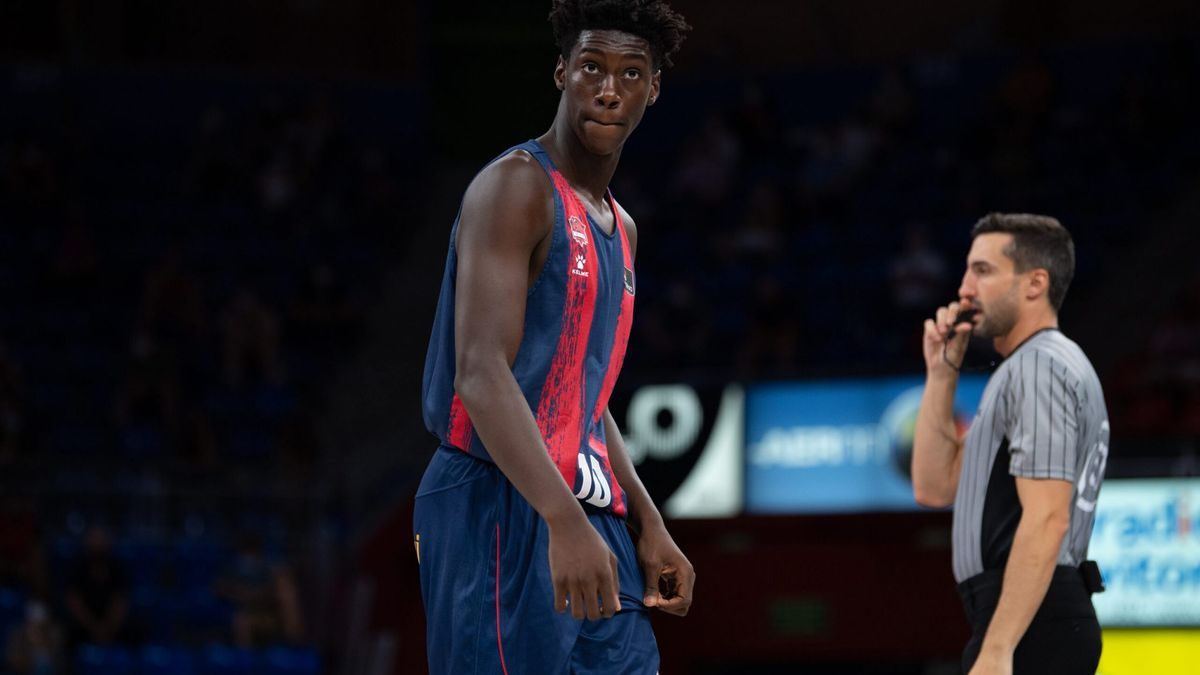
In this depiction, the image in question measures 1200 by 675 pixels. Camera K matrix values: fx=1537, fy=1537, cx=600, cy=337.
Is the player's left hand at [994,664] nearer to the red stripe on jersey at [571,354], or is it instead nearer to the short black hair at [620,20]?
the red stripe on jersey at [571,354]

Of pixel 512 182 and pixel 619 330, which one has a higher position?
pixel 512 182

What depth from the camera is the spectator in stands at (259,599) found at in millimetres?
11172

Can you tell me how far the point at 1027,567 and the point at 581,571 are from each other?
1.56m

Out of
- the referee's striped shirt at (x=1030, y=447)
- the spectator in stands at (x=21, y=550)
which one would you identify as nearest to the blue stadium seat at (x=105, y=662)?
the spectator in stands at (x=21, y=550)

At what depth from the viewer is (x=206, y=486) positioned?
13.0 metres

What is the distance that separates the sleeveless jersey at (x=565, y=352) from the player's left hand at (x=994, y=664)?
119cm

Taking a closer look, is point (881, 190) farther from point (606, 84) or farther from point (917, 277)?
point (606, 84)

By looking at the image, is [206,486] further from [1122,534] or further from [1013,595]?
[1013,595]

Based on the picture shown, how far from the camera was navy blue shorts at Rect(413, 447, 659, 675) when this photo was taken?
8.59 feet

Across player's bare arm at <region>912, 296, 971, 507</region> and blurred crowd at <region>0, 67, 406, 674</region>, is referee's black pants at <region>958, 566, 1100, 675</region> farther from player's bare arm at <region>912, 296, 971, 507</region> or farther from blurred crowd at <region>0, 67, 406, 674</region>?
blurred crowd at <region>0, 67, 406, 674</region>

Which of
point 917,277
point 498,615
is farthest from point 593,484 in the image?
point 917,277

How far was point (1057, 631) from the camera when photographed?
12.1ft

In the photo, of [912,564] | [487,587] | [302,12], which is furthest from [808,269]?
[487,587]

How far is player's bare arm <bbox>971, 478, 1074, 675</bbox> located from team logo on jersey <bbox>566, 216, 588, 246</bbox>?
150 centimetres
